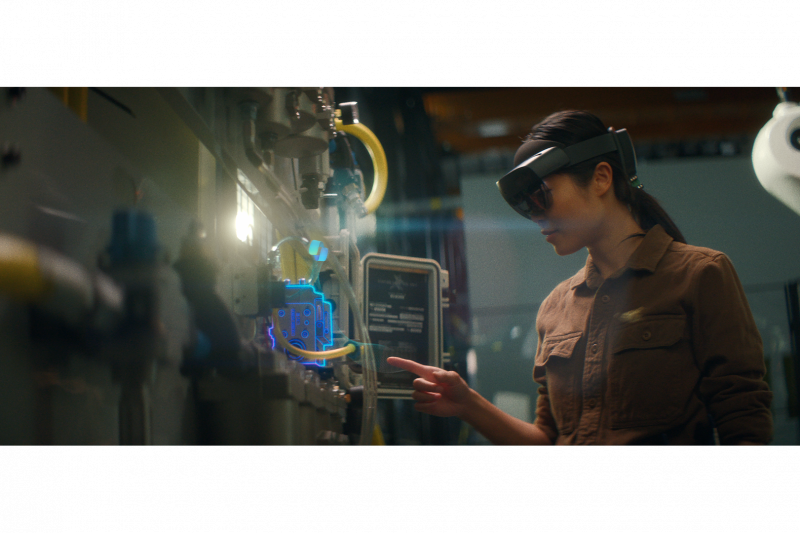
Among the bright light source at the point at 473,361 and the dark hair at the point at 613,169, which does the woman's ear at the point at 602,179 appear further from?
the bright light source at the point at 473,361

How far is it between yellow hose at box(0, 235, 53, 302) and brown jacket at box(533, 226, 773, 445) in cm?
84

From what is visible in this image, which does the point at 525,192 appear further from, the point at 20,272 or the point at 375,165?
the point at 20,272

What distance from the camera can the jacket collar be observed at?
0.96 m

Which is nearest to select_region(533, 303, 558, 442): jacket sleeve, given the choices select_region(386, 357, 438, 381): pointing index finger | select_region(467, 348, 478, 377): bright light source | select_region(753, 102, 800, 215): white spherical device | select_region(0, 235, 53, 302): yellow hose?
select_region(386, 357, 438, 381): pointing index finger

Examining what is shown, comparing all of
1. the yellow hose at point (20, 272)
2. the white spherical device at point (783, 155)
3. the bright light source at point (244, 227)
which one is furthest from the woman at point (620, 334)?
the yellow hose at point (20, 272)

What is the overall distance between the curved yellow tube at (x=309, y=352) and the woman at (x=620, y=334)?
0.13 metres

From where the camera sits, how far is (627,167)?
1.01 meters

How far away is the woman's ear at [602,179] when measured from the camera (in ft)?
3.26

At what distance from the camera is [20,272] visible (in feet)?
2.10

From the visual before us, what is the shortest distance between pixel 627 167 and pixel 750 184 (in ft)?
0.99

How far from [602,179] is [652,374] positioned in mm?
369

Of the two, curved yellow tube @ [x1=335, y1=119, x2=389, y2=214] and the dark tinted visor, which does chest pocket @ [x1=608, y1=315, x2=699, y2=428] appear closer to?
the dark tinted visor

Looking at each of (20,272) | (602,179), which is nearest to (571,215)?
(602,179)

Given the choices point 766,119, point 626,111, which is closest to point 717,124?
point 766,119
